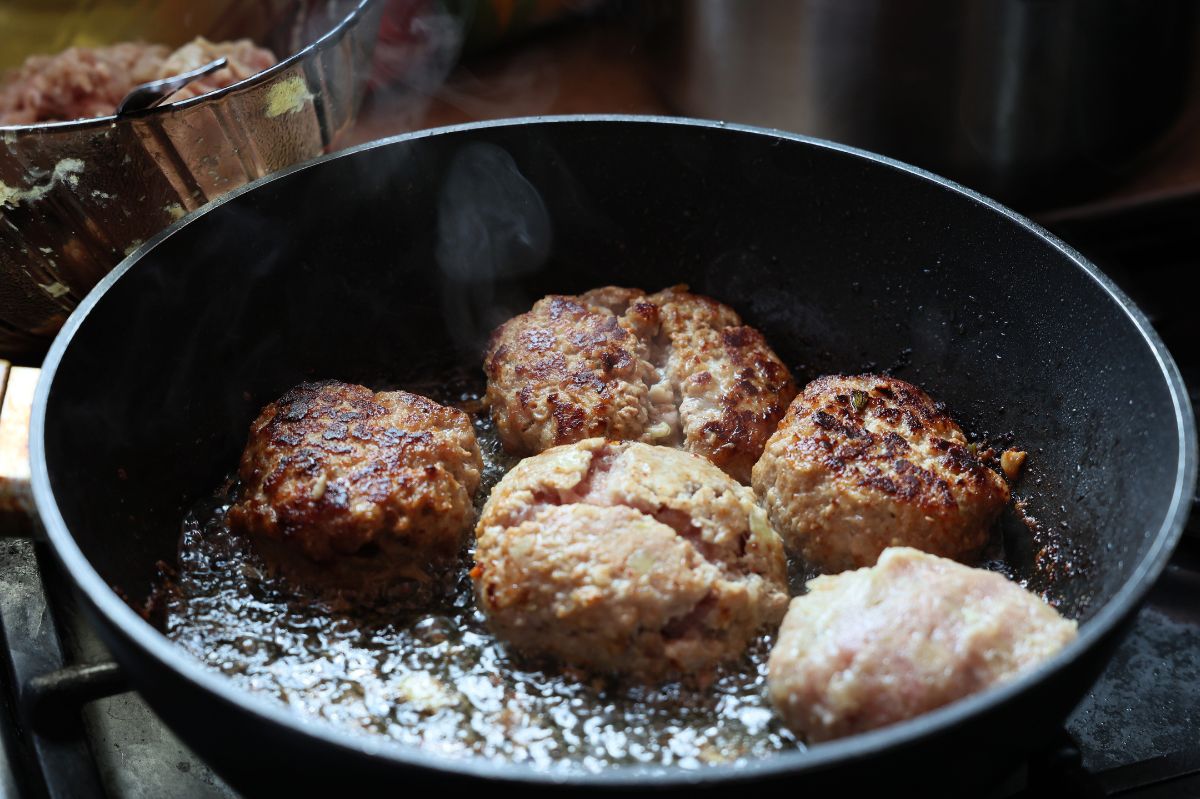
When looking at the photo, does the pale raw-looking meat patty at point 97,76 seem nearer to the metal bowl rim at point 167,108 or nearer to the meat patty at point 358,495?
the metal bowl rim at point 167,108

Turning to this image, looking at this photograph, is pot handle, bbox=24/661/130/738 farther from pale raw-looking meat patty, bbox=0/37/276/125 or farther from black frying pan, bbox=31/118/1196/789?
pale raw-looking meat patty, bbox=0/37/276/125

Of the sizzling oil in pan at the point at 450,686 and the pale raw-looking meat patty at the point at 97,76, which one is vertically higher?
the pale raw-looking meat patty at the point at 97,76

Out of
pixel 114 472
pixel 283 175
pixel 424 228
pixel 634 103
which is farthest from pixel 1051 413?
pixel 634 103

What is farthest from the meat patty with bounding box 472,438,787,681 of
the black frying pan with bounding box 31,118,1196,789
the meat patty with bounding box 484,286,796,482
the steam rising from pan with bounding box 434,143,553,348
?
the steam rising from pan with bounding box 434,143,553,348

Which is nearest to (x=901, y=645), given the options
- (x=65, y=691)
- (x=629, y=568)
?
(x=629, y=568)

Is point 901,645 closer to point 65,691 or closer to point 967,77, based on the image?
point 65,691

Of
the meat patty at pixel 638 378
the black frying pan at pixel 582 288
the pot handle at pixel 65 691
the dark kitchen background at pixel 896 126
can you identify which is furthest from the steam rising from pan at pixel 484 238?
the pot handle at pixel 65 691
